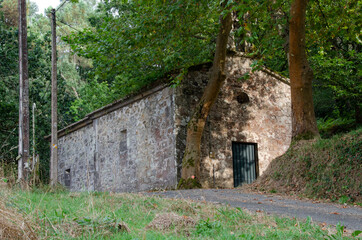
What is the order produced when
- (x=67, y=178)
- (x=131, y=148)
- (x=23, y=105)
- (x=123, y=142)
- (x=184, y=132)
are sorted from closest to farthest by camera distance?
1. (x=23, y=105)
2. (x=184, y=132)
3. (x=131, y=148)
4. (x=123, y=142)
5. (x=67, y=178)

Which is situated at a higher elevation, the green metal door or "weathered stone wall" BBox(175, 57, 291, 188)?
"weathered stone wall" BBox(175, 57, 291, 188)

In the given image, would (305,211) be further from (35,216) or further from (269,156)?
(269,156)

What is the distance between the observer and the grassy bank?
9.29m

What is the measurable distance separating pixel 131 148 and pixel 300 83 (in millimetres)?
6977

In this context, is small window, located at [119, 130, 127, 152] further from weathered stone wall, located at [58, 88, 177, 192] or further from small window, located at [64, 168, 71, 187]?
small window, located at [64, 168, 71, 187]

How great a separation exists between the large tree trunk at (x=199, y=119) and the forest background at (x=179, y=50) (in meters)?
0.66

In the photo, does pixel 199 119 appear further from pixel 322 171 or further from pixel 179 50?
pixel 322 171

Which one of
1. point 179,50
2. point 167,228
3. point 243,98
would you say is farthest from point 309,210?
point 243,98

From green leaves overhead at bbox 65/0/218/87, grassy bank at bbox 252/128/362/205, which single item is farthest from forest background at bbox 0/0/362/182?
grassy bank at bbox 252/128/362/205

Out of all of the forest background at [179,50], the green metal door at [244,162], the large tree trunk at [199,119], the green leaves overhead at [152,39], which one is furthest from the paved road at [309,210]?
the green leaves overhead at [152,39]

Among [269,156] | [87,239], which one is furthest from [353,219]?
[269,156]

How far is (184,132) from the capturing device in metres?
13.3

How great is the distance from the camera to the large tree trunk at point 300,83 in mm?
11367

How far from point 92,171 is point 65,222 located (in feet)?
43.4
